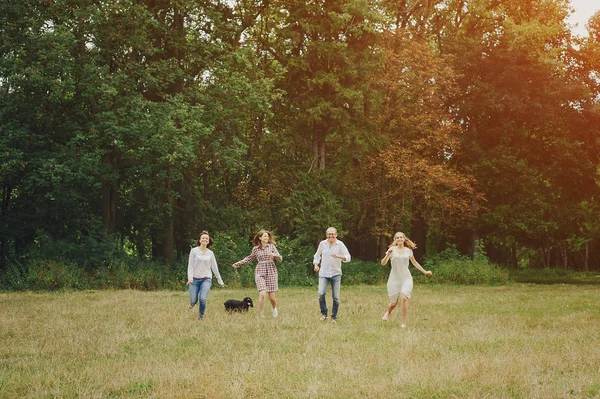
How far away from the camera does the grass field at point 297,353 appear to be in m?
7.54

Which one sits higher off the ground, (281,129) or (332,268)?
(281,129)

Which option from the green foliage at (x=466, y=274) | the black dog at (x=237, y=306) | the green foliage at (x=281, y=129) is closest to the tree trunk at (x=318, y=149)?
the green foliage at (x=281, y=129)

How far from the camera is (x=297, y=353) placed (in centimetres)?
986

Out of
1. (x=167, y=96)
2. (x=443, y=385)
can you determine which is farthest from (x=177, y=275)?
(x=443, y=385)

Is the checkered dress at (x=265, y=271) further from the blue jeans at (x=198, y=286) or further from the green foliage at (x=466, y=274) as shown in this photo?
the green foliage at (x=466, y=274)

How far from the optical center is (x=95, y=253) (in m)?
27.1

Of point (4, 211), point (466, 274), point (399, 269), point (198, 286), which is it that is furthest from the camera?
point (466, 274)

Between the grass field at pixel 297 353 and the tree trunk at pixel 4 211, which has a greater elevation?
the tree trunk at pixel 4 211

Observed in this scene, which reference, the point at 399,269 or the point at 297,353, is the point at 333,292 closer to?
the point at 399,269

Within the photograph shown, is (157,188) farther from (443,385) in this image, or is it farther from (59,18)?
(443,385)

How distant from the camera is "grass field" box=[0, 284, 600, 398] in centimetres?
754

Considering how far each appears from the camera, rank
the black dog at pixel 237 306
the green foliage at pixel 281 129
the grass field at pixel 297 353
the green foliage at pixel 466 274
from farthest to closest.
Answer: the green foliage at pixel 466 274, the green foliage at pixel 281 129, the black dog at pixel 237 306, the grass field at pixel 297 353

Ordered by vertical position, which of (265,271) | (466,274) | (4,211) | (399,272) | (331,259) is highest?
(4,211)

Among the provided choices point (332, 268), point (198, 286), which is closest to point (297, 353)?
point (332, 268)
